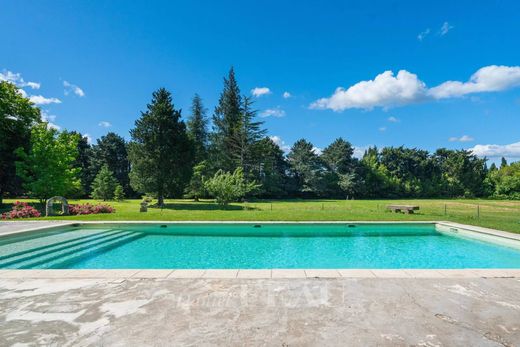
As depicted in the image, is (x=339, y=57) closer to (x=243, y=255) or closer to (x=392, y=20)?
(x=392, y=20)

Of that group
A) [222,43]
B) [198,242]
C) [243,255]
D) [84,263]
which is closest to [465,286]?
[243,255]

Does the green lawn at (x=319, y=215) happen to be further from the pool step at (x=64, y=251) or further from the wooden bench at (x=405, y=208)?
the pool step at (x=64, y=251)

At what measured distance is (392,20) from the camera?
15062mm

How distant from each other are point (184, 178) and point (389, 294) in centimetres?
2302

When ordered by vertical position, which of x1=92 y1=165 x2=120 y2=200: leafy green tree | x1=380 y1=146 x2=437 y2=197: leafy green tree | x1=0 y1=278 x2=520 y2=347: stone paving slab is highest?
x1=380 y1=146 x2=437 y2=197: leafy green tree

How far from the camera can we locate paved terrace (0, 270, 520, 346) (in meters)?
2.81

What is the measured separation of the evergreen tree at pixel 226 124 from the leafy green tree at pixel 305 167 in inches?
521

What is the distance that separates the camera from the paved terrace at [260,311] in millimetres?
2811

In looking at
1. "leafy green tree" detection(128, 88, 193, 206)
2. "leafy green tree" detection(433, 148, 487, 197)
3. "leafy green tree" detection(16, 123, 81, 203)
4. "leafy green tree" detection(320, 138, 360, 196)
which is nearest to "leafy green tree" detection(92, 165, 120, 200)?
"leafy green tree" detection(128, 88, 193, 206)

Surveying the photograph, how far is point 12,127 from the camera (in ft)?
69.1

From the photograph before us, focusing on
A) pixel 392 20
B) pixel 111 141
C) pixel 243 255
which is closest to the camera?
pixel 243 255

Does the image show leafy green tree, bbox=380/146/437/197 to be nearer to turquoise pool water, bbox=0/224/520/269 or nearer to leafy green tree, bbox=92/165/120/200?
turquoise pool water, bbox=0/224/520/269

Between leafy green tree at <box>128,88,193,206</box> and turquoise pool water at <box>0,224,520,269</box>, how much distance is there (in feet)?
40.8

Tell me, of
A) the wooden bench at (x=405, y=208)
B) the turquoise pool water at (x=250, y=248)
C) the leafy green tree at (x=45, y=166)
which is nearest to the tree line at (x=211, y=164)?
the leafy green tree at (x=45, y=166)
